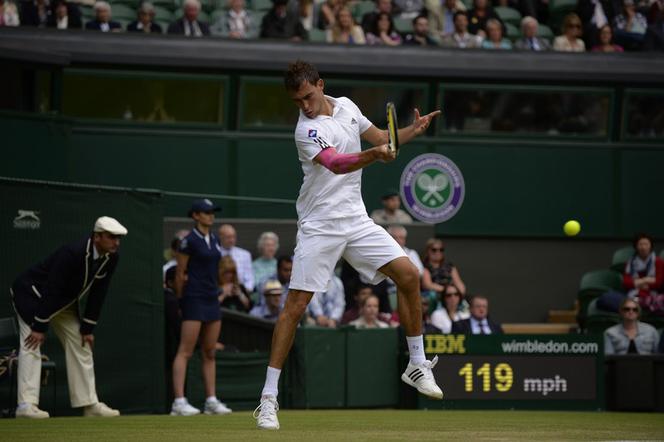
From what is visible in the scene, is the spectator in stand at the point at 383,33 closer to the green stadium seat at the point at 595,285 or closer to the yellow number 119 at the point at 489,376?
the green stadium seat at the point at 595,285

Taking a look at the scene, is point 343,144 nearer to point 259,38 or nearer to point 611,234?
point 259,38

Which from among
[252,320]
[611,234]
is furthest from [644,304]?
[252,320]

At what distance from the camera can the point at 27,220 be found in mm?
12664

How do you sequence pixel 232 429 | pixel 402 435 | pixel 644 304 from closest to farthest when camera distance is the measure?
pixel 402 435
pixel 232 429
pixel 644 304

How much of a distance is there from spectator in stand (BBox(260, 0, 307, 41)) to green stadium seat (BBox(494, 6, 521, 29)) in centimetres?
334

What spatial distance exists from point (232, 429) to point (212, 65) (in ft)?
33.2

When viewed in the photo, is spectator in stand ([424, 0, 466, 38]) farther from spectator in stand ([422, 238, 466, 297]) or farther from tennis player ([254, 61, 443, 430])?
tennis player ([254, 61, 443, 430])

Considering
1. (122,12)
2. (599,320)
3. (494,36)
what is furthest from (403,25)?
(599,320)

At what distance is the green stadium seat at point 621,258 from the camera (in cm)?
1791

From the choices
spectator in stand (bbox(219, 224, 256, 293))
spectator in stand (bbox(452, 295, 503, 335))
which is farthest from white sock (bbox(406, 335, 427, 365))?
spectator in stand (bbox(219, 224, 256, 293))

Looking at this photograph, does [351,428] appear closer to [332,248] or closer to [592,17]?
[332,248]

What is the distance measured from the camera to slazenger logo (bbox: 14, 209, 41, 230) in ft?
41.2

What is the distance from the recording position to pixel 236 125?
19328mm

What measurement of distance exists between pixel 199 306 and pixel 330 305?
278 cm
